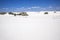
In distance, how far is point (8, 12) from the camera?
68.4 inches

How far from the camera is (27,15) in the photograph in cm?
178

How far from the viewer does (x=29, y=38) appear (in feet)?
2.84

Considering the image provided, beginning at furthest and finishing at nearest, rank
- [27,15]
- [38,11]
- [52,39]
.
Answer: [27,15] → [38,11] → [52,39]

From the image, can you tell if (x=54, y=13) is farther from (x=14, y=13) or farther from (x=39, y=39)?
(x=39, y=39)

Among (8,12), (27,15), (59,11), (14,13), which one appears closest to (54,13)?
(59,11)

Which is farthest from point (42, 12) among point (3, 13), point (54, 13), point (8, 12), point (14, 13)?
point (3, 13)

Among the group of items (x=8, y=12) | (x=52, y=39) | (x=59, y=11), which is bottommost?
(x=52, y=39)

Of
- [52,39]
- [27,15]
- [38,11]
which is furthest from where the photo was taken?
[27,15]

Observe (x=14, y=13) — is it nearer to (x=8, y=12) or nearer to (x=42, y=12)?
(x=8, y=12)

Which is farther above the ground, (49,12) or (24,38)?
(49,12)

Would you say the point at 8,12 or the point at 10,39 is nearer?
the point at 10,39

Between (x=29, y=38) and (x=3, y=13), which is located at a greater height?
(x=3, y=13)

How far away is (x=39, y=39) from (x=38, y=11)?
89 cm

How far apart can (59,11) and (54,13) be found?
105mm
